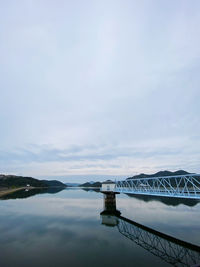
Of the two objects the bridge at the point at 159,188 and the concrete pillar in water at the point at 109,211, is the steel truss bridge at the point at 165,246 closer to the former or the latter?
the bridge at the point at 159,188

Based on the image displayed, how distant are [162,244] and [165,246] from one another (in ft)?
Answer: 2.99

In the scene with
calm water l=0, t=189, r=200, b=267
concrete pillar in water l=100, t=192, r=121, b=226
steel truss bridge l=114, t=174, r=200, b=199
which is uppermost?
steel truss bridge l=114, t=174, r=200, b=199

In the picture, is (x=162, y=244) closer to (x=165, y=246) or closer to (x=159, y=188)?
(x=165, y=246)

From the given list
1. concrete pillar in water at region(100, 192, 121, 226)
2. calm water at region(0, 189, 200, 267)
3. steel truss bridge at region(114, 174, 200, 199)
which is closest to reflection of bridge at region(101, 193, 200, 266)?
calm water at region(0, 189, 200, 267)

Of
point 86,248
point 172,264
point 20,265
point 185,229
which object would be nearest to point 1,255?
point 20,265

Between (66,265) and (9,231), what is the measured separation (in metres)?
22.3

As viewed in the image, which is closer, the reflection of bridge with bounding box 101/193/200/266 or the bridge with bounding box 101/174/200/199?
the reflection of bridge with bounding box 101/193/200/266

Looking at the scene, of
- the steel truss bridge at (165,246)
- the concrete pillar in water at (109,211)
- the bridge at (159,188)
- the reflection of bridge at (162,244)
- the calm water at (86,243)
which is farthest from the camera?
the concrete pillar in water at (109,211)

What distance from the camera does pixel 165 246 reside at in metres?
28.9

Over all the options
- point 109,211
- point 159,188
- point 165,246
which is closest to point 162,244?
point 165,246

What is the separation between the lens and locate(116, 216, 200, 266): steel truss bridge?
24275 millimetres

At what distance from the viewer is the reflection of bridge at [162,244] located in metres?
24.4

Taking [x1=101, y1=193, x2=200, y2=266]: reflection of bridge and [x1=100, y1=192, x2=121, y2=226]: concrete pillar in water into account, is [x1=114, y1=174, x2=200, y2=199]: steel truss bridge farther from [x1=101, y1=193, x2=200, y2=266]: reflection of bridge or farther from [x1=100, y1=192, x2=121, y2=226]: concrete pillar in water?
[x1=101, y1=193, x2=200, y2=266]: reflection of bridge

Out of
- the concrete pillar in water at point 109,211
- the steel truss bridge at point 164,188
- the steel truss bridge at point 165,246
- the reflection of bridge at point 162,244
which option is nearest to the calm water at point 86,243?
the reflection of bridge at point 162,244
